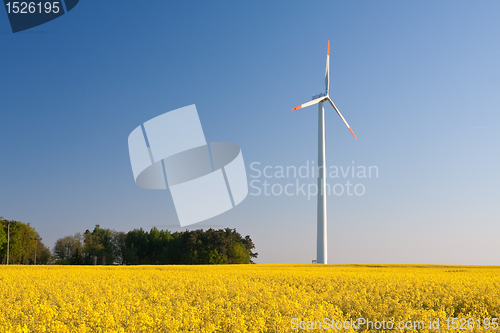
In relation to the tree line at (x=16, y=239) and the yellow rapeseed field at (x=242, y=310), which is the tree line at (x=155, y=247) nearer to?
the tree line at (x=16, y=239)

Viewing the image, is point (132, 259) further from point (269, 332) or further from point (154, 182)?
point (269, 332)

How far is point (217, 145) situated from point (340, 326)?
16.7 m

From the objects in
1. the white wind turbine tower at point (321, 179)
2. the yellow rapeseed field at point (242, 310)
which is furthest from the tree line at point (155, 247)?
the yellow rapeseed field at point (242, 310)

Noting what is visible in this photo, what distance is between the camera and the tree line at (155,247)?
4038 inches

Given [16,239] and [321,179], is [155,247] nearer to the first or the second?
[16,239]

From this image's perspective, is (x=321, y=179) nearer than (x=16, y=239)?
Yes

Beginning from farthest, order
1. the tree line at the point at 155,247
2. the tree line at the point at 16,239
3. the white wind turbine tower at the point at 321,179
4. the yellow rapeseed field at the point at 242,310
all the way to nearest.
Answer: the tree line at the point at 155,247 < the tree line at the point at 16,239 < the white wind turbine tower at the point at 321,179 < the yellow rapeseed field at the point at 242,310

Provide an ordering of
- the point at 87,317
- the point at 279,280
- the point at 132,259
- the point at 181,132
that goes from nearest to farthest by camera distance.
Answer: the point at 87,317, the point at 181,132, the point at 279,280, the point at 132,259

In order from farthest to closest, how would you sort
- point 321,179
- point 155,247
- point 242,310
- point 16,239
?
point 155,247, point 16,239, point 321,179, point 242,310

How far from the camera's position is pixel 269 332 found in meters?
9.17

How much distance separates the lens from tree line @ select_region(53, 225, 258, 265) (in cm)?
10256

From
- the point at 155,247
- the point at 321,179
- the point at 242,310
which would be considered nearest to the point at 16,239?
the point at 155,247

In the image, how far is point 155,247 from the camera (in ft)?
399

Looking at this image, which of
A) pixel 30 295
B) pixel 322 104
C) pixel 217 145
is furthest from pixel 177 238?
pixel 30 295
